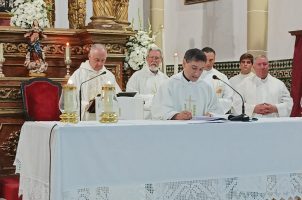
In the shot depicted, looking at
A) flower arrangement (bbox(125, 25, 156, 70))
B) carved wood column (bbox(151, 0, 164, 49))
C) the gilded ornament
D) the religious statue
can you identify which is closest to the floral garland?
flower arrangement (bbox(125, 25, 156, 70))

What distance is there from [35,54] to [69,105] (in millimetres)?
3142

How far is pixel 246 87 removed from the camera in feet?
26.8

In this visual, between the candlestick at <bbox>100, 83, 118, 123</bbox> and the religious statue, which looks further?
the religious statue

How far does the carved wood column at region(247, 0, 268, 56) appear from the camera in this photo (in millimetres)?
10852

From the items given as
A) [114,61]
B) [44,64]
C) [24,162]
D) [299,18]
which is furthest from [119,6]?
[24,162]

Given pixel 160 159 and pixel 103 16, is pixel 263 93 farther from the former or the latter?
pixel 160 159

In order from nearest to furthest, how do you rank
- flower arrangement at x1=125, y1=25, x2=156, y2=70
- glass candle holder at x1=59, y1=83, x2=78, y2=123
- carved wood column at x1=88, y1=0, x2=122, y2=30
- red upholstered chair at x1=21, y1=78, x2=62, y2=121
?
glass candle holder at x1=59, y1=83, x2=78, y2=123, red upholstered chair at x1=21, y1=78, x2=62, y2=121, carved wood column at x1=88, y1=0, x2=122, y2=30, flower arrangement at x1=125, y1=25, x2=156, y2=70

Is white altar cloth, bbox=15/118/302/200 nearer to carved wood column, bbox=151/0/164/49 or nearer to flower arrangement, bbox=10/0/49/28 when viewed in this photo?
flower arrangement, bbox=10/0/49/28

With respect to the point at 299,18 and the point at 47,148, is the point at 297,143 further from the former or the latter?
the point at 299,18

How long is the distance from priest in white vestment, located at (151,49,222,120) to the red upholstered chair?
157 centimetres

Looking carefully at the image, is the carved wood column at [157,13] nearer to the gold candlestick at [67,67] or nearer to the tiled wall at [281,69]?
the tiled wall at [281,69]

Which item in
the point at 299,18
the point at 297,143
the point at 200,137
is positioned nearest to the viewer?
the point at 200,137

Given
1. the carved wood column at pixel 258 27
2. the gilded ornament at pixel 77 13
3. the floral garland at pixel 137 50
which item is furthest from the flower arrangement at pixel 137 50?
the carved wood column at pixel 258 27

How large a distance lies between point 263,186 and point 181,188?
0.67 m
